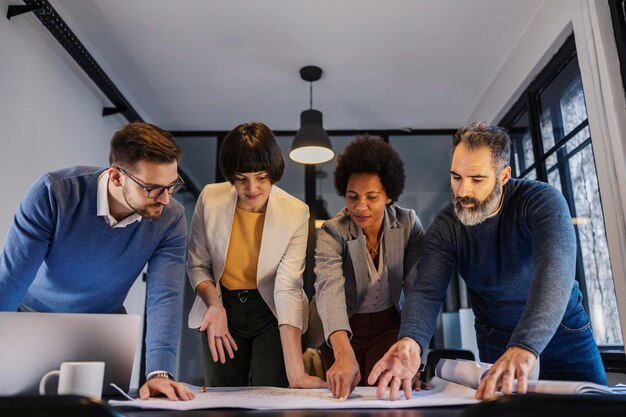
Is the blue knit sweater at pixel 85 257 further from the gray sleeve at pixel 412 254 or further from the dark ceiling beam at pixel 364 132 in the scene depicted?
the dark ceiling beam at pixel 364 132

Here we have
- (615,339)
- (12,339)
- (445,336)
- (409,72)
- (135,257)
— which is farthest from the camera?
(445,336)

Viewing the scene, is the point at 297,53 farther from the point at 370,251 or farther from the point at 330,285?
the point at 330,285

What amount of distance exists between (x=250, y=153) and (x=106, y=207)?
457 mm

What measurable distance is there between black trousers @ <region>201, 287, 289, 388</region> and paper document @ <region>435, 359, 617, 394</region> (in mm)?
591

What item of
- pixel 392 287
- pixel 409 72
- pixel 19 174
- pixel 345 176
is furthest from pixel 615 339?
pixel 19 174

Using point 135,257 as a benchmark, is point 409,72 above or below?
above

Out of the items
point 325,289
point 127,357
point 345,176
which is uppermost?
point 345,176

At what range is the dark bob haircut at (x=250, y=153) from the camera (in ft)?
5.15

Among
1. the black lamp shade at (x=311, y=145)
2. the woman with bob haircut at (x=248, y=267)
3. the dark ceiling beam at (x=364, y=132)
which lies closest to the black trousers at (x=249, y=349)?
the woman with bob haircut at (x=248, y=267)

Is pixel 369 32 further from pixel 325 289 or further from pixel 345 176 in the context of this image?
pixel 325 289

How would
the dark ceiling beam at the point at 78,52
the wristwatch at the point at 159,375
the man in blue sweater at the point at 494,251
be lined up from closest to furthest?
the wristwatch at the point at 159,375
the man in blue sweater at the point at 494,251
the dark ceiling beam at the point at 78,52

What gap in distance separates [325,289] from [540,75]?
238 cm

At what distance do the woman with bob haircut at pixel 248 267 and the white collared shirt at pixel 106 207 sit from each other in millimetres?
308

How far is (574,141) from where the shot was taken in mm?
2736
